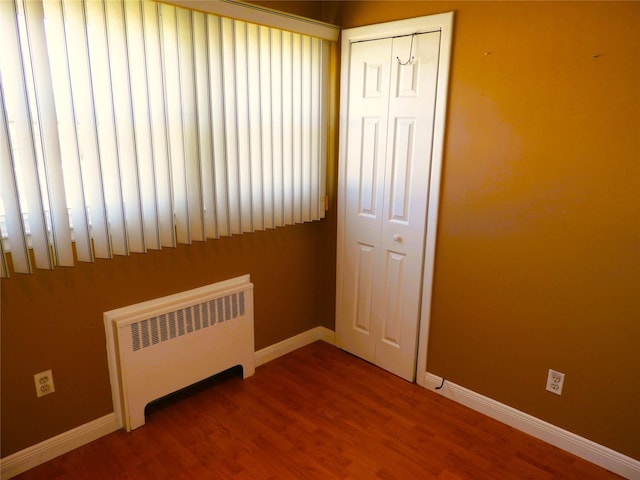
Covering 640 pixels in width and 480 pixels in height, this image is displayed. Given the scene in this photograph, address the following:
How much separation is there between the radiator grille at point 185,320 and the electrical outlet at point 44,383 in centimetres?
37

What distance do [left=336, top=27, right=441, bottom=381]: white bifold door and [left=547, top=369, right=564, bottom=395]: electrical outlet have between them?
751mm

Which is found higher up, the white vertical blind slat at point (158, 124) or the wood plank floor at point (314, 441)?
the white vertical blind slat at point (158, 124)

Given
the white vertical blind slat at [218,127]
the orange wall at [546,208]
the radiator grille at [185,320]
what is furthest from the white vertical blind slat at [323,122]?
the radiator grille at [185,320]

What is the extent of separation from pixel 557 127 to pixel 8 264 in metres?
2.46

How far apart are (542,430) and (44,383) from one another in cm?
244

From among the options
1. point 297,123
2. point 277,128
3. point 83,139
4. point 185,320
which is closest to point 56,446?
point 185,320

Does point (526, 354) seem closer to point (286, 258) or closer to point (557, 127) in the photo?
point (557, 127)

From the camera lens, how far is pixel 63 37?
5.72 feet

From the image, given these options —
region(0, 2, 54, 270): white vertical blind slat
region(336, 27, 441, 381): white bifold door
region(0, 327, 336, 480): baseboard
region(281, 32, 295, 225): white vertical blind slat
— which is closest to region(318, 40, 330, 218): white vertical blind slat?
region(336, 27, 441, 381): white bifold door

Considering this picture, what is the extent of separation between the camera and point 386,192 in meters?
2.67

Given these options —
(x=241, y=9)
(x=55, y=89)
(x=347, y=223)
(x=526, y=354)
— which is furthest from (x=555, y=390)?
(x=55, y=89)

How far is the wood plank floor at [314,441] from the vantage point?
6.73ft

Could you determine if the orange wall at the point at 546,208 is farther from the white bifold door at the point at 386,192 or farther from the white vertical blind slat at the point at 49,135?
the white vertical blind slat at the point at 49,135

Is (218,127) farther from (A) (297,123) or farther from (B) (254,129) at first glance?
(A) (297,123)
